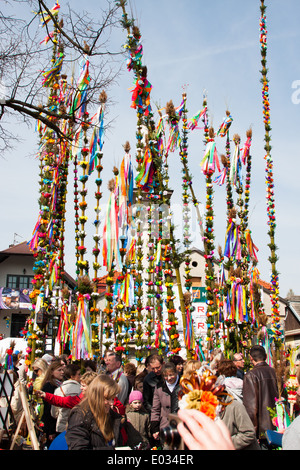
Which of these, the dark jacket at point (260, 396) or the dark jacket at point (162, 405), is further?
the dark jacket at point (162, 405)

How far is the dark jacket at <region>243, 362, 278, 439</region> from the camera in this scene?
17.6 ft

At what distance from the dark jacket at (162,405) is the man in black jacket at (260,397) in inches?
33.7

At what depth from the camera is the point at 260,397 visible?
214 inches

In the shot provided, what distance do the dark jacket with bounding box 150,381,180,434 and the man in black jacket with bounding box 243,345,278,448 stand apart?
86cm

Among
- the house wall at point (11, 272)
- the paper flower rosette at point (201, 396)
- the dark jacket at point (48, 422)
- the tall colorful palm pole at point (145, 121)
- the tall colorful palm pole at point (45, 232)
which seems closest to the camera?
the paper flower rosette at point (201, 396)

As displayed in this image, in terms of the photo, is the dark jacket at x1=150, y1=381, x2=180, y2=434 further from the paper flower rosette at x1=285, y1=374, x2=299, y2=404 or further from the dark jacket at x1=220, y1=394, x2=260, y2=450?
the dark jacket at x1=220, y1=394, x2=260, y2=450

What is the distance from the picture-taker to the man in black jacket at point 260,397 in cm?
538

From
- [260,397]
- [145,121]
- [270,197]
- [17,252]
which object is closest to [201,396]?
[260,397]

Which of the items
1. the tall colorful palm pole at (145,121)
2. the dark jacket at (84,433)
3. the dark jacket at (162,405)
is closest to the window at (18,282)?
the tall colorful palm pole at (145,121)

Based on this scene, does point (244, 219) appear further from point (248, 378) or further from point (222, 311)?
point (248, 378)

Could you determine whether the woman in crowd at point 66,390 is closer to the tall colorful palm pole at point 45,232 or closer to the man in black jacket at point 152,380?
the man in black jacket at point 152,380

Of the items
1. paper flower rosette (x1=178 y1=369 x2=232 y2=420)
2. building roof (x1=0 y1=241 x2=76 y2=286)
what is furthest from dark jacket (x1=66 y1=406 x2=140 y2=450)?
building roof (x1=0 y1=241 x2=76 y2=286)

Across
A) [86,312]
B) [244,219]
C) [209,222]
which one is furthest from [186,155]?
[86,312]

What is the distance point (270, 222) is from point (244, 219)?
35.0 inches
